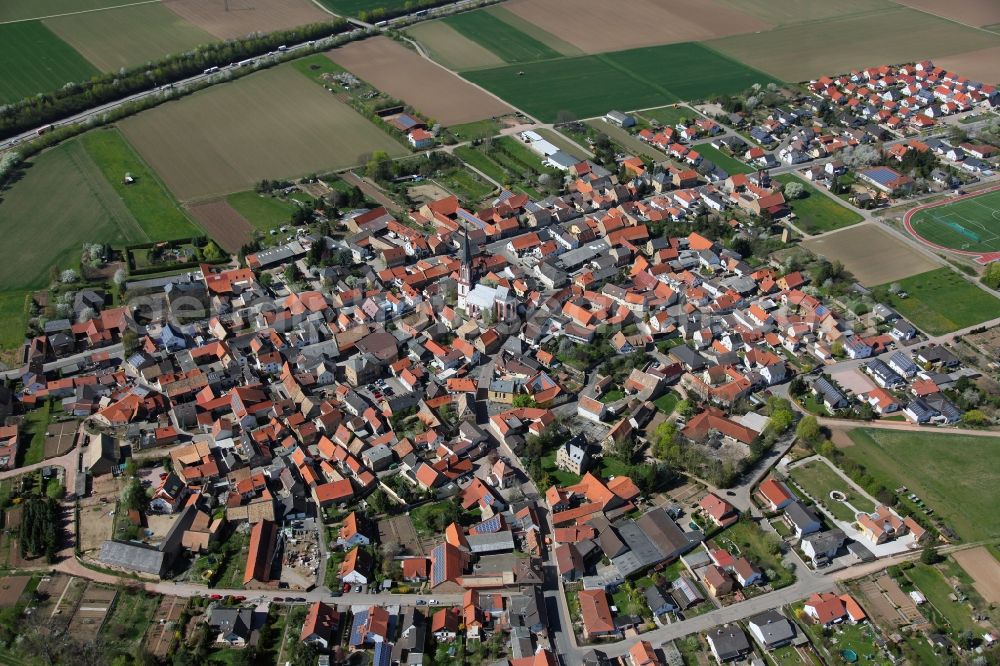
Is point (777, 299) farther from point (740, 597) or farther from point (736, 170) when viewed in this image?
point (740, 597)

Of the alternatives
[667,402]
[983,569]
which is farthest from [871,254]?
[983,569]

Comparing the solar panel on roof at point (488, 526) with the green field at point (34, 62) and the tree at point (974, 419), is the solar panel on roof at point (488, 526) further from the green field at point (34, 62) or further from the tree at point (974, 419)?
the green field at point (34, 62)

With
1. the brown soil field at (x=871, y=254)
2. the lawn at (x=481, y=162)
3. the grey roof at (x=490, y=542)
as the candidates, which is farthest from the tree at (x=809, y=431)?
the lawn at (x=481, y=162)

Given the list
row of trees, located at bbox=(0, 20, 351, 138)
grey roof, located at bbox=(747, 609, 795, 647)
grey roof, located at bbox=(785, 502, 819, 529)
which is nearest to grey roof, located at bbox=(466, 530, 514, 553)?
grey roof, located at bbox=(747, 609, 795, 647)

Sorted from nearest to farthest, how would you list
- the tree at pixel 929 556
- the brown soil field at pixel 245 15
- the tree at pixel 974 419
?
the tree at pixel 929 556, the tree at pixel 974 419, the brown soil field at pixel 245 15

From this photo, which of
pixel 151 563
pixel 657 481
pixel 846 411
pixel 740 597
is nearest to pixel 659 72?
pixel 846 411
